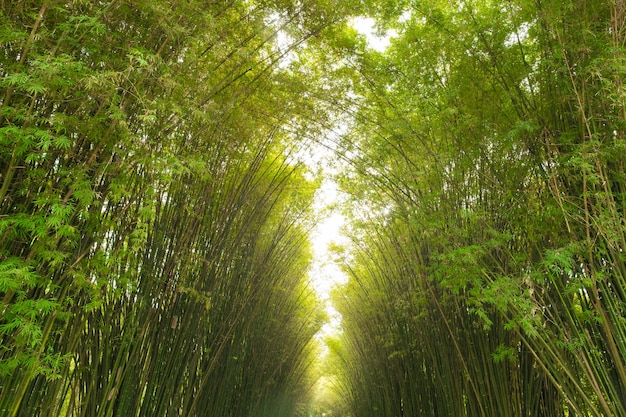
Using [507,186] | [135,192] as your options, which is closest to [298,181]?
[507,186]

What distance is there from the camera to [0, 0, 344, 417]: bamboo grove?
191cm

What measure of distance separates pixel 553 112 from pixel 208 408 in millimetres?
4693

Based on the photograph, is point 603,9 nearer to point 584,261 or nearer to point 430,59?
point 430,59

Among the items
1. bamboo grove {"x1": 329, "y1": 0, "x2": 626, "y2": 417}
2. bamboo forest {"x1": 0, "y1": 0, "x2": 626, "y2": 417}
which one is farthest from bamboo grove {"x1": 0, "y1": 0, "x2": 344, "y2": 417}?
bamboo grove {"x1": 329, "y1": 0, "x2": 626, "y2": 417}

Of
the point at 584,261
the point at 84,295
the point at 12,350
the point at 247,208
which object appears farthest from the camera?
the point at 247,208

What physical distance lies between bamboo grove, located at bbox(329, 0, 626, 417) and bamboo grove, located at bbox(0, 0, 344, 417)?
103 cm

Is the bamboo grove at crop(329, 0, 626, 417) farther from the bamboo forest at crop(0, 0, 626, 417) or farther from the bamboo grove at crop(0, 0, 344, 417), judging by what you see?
the bamboo grove at crop(0, 0, 344, 417)

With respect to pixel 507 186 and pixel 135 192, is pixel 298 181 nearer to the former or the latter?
pixel 507 186

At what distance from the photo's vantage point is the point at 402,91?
376cm

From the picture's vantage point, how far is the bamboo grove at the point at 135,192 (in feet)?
6.28

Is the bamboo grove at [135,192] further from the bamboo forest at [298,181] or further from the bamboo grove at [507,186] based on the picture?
the bamboo grove at [507,186]

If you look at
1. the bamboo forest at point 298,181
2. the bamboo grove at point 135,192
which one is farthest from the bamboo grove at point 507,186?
the bamboo grove at point 135,192

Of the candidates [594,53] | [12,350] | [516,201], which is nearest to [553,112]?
[594,53]

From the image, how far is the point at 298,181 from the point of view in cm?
557
